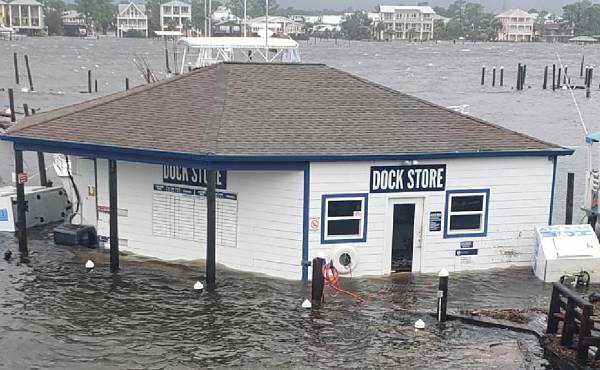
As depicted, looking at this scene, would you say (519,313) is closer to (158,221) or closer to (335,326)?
(335,326)

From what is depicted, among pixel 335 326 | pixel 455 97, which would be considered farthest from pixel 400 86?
pixel 335 326

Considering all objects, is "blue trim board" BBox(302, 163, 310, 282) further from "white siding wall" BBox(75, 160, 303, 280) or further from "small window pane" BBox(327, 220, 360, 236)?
"small window pane" BBox(327, 220, 360, 236)

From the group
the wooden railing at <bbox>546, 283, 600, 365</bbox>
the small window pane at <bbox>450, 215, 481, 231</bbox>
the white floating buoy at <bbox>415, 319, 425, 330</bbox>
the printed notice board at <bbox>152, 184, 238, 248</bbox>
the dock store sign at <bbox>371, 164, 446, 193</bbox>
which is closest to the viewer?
the wooden railing at <bbox>546, 283, 600, 365</bbox>

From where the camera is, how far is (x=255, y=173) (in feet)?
63.7

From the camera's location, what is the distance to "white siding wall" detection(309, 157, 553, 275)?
19.2 metres

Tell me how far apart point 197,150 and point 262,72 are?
5.25 meters

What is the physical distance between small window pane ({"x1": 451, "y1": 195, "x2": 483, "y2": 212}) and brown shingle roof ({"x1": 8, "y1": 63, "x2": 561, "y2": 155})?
1.23m

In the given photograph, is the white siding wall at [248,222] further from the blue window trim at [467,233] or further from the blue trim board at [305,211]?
the blue window trim at [467,233]

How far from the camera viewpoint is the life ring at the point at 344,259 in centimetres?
1934

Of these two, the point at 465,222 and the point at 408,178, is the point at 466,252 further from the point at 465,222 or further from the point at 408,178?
the point at 408,178

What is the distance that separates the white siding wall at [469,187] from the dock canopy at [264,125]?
420mm

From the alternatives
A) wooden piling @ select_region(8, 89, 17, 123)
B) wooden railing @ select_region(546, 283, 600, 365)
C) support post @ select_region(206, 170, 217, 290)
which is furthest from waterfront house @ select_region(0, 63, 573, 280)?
wooden piling @ select_region(8, 89, 17, 123)

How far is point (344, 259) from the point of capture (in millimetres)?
19469

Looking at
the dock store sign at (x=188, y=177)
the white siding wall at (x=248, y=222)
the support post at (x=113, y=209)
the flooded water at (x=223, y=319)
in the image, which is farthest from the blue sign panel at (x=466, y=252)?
the support post at (x=113, y=209)
